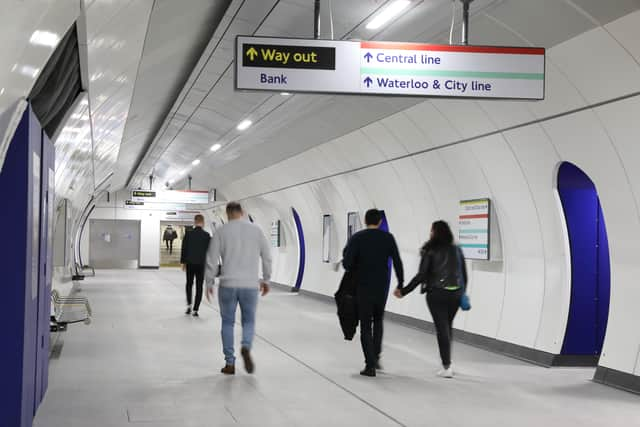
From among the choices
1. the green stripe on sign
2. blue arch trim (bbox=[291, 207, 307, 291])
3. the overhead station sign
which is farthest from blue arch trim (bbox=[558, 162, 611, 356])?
the overhead station sign

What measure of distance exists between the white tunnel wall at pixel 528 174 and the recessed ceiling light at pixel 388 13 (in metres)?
1.45

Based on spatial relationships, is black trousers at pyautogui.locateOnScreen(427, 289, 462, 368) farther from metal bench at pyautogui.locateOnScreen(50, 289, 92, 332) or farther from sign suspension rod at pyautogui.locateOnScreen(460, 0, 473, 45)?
metal bench at pyautogui.locateOnScreen(50, 289, 92, 332)

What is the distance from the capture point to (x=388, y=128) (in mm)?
11125

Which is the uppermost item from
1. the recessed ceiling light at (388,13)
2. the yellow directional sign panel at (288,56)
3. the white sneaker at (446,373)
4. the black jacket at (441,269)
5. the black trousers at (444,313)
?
the recessed ceiling light at (388,13)

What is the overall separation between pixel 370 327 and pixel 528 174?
9.05 ft

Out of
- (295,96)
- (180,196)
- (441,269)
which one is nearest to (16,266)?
(441,269)

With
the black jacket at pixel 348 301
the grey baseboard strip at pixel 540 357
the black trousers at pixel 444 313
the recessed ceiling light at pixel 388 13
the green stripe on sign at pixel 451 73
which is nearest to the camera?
the green stripe on sign at pixel 451 73

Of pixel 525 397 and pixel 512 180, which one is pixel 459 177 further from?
pixel 525 397

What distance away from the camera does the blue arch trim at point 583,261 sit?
27.3 ft

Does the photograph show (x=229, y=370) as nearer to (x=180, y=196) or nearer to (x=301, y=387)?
(x=301, y=387)

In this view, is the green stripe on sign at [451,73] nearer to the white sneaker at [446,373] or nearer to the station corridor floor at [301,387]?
the station corridor floor at [301,387]

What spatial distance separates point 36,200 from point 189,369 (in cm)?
323

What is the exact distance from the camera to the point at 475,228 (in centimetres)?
996

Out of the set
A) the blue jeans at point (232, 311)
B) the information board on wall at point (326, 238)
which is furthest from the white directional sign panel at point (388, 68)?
the information board on wall at point (326, 238)
